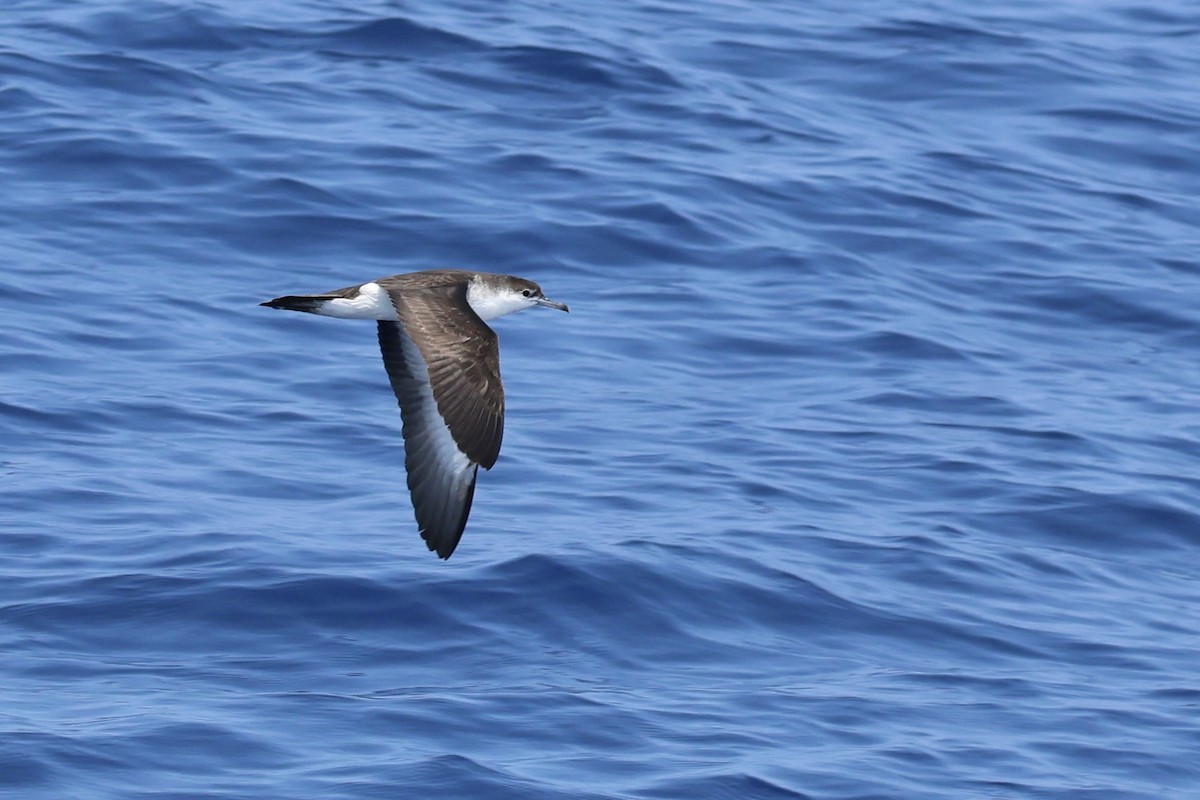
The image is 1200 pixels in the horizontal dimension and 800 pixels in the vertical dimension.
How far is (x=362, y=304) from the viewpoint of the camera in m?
7.43

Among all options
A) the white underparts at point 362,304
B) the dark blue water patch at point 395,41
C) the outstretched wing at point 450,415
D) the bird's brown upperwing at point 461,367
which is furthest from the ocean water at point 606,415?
the white underparts at point 362,304

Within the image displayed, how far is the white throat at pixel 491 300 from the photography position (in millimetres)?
7895

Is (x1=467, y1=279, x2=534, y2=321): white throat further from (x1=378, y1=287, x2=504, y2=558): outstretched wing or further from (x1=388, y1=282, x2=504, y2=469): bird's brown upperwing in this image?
(x1=388, y1=282, x2=504, y2=469): bird's brown upperwing

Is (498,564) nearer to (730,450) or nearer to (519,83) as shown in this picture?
(730,450)

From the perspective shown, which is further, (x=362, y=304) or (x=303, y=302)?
(x=362, y=304)

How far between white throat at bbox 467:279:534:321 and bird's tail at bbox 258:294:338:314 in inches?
28.9

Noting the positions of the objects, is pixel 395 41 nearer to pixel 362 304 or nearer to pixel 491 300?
pixel 491 300

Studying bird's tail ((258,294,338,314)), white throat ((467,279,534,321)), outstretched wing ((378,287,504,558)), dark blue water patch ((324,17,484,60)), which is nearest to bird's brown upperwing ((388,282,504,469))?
outstretched wing ((378,287,504,558))

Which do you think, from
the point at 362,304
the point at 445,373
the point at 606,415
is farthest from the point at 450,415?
the point at 606,415

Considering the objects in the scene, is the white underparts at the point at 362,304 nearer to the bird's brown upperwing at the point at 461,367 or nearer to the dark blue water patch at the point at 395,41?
the bird's brown upperwing at the point at 461,367

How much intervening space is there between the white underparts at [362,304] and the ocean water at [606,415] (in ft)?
4.53

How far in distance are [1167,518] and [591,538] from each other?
3.13 m

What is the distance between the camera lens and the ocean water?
7.54 metres

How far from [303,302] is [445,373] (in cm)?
58
